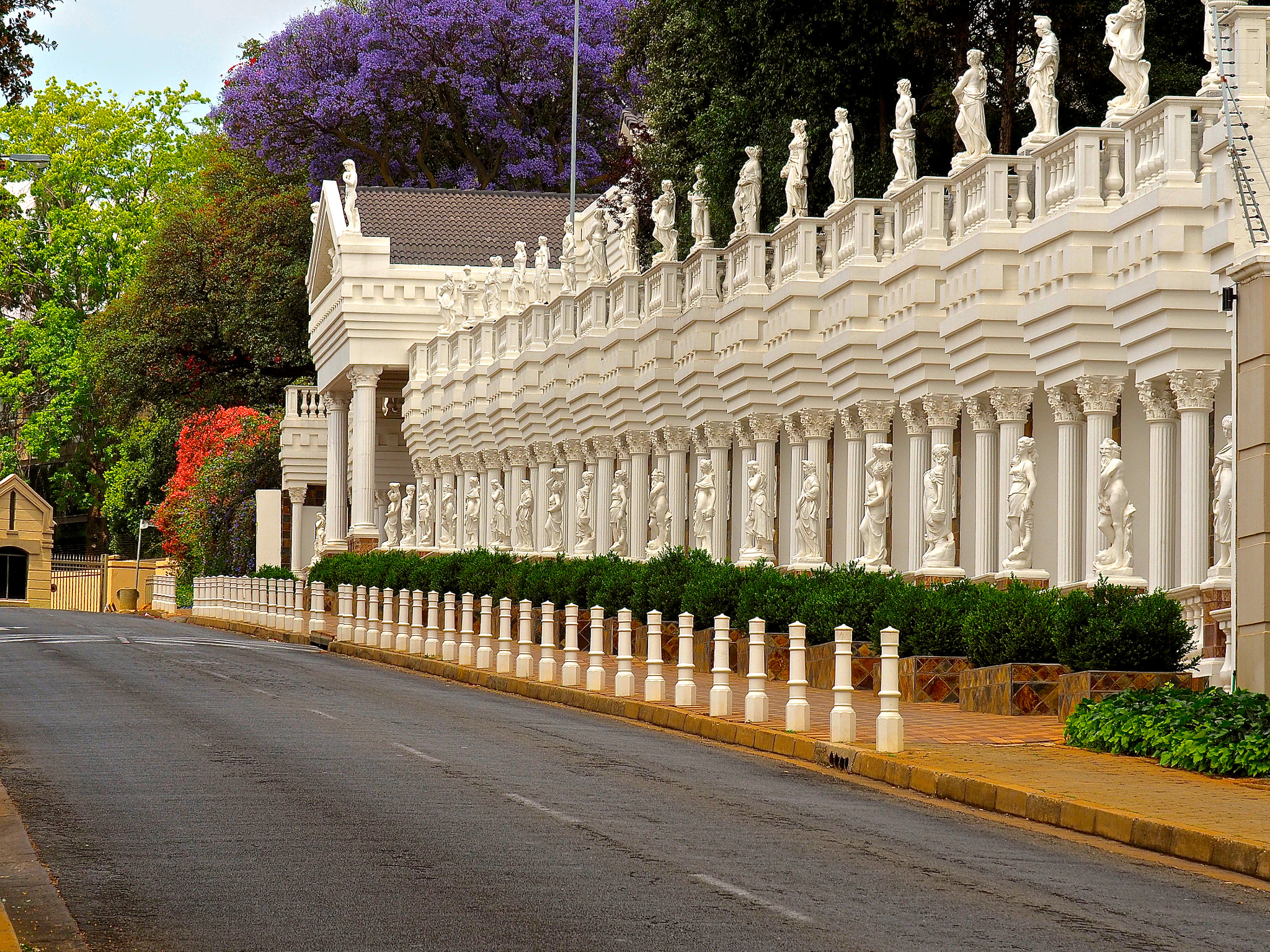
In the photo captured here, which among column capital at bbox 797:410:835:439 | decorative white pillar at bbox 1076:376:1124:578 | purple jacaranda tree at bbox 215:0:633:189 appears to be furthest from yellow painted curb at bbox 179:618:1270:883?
purple jacaranda tree at bbox 215:0:633:189

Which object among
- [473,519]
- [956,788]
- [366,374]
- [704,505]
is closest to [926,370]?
[704,505]

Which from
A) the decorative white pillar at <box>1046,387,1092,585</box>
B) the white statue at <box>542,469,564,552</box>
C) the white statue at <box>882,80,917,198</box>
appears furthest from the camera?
the white statue at <box>542,469,564,552</box>

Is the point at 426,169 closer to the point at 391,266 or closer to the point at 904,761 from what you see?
the point at 391,266

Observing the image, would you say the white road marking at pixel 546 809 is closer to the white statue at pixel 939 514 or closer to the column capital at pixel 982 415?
the white statue at pixel 939 514

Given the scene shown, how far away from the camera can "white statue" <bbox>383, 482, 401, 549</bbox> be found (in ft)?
190

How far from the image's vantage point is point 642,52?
4606 cm

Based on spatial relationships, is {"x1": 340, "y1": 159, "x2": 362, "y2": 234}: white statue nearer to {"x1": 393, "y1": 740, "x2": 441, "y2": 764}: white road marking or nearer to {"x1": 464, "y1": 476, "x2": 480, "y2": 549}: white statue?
{"x1": 464, "y1": 476, "x2": 480, "y2": 549}: white statue

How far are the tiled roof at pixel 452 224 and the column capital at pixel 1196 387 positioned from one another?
1556 inches

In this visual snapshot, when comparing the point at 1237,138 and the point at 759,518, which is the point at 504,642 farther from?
the point at 1237,138

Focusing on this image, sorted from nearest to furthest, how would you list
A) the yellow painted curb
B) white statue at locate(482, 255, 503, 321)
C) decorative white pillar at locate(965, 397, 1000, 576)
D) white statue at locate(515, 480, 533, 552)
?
the yellow painted curb, decorative white pillar at locate(965, 397, 1000, 576), white statue at locate(515, 480, 533, 552), white statue at locate(482, 255, 503, 321)

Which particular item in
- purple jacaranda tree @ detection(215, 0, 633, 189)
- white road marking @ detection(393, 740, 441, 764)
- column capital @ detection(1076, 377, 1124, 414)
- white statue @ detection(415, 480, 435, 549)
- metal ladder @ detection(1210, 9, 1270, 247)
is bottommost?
white road marking @ detection(393, 740, 441, 764)

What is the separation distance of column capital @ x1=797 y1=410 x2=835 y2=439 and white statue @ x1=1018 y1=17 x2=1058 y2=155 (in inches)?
257

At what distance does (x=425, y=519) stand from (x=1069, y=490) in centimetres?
3333

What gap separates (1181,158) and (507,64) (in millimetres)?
49629
